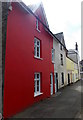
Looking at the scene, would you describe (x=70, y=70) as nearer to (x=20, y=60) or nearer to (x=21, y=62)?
(x=21, y=62)

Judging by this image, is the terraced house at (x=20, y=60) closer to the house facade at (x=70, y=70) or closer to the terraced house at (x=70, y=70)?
the terraced house at (x=70, y=70)

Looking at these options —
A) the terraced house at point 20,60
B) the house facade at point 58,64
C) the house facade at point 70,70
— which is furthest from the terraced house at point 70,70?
the terraced house at point 20,60

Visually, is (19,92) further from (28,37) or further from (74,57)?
(74,57)

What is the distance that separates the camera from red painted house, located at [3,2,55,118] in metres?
7.29

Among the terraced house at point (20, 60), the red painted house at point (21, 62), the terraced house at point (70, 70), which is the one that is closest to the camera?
the terraced house at point (20, 60)

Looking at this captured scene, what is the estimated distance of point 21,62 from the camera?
339 inches

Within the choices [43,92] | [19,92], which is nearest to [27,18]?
[19,92]

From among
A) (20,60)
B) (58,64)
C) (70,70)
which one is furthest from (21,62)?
(70,70)

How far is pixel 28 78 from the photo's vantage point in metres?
9.36

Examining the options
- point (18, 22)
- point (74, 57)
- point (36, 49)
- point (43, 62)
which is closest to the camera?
point (18, 22)

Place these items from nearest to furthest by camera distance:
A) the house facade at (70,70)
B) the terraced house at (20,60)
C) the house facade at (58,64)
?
the terraced house at (20,60)
the house facade at (58,64)
the house facade at (70,70)

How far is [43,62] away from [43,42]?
2.00m

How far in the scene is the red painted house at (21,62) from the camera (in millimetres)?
7285

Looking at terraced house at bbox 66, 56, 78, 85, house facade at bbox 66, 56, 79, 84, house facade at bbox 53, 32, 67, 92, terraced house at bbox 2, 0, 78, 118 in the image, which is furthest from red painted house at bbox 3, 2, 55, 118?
house facade at bbox 66, 56, 79, 84
